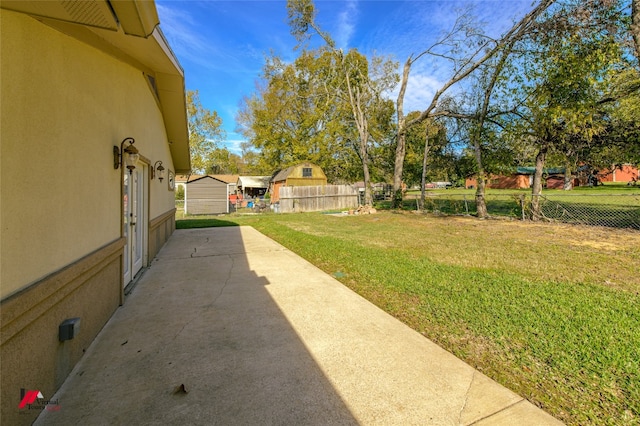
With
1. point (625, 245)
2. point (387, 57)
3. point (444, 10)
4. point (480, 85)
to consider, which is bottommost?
point (625, 245)

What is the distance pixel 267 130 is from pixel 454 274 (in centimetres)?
2619

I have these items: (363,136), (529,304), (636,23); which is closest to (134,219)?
(529,304)

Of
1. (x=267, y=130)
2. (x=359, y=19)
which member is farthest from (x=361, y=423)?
(x=267, y=130)

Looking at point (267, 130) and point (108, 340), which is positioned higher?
point (267, 130)

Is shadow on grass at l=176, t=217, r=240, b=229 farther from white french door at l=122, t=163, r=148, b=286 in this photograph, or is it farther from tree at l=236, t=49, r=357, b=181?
tree at l=236, t=49, r=357, b=181

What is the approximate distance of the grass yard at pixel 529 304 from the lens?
86.3 inches

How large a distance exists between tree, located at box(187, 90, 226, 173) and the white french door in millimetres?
24751

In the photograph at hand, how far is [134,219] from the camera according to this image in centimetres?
493

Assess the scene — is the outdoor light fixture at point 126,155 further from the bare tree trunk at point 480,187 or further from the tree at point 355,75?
the tree at point 355,75

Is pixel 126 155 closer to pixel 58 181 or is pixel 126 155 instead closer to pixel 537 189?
pixel 58 181

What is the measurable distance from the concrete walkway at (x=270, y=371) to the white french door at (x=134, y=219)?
0.79m

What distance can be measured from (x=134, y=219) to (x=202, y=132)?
27.6 meters

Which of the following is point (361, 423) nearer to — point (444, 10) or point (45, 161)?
point (45, 161)

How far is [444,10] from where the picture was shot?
13.8 m
